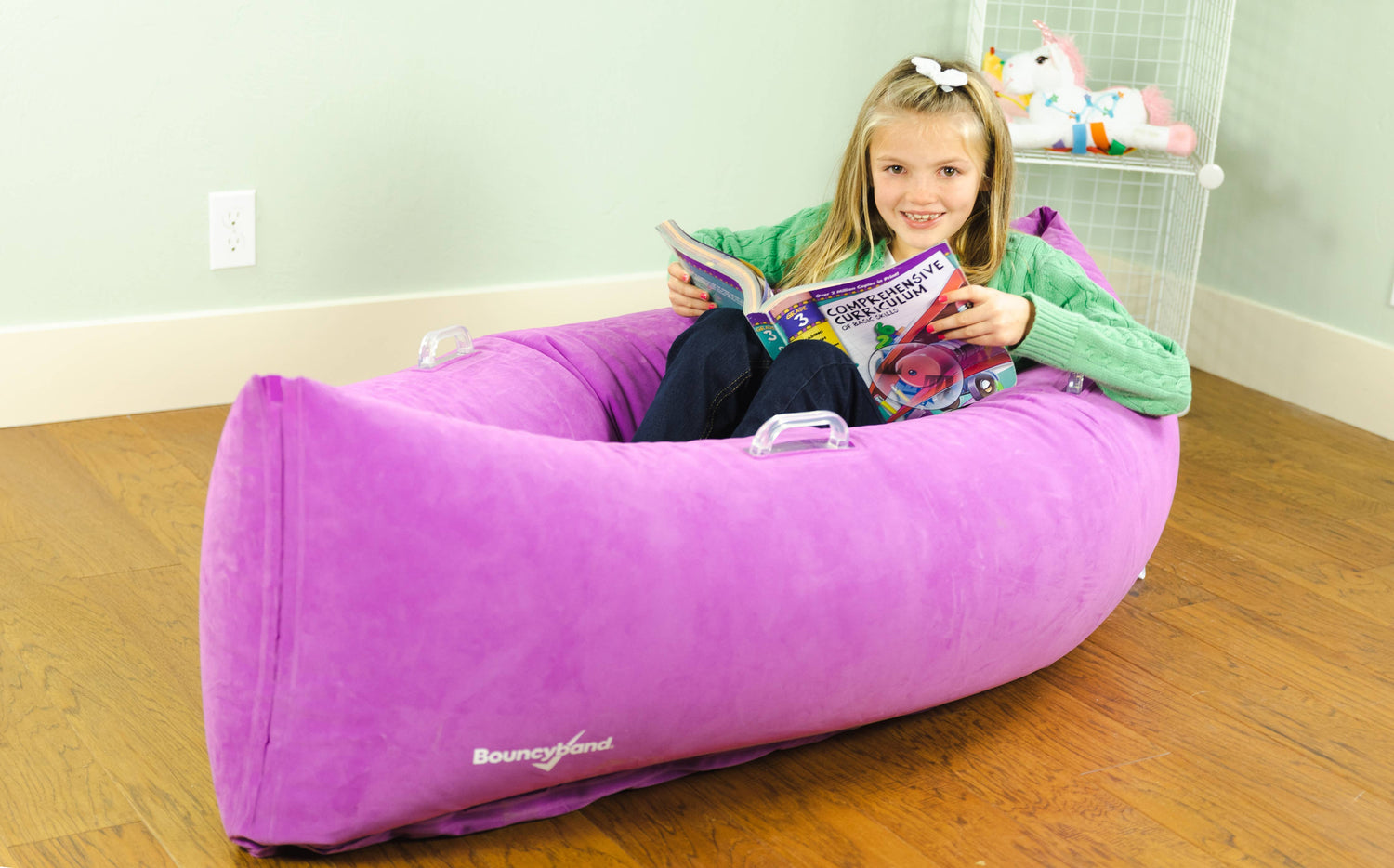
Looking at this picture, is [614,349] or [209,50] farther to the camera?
[209,50]

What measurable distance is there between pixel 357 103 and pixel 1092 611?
142 cm

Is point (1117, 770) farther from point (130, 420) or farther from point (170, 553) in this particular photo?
point (130, 420)

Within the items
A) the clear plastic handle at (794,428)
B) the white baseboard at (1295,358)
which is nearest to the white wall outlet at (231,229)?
the clear plastic handle at (794,428)

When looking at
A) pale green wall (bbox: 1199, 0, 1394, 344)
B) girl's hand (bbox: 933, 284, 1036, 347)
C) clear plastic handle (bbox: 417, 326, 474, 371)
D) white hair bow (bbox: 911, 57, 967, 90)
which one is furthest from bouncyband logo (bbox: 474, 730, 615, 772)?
pale green wall (bbox: 1199, 0, 1394, 344)

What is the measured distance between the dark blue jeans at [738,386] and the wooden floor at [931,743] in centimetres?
33

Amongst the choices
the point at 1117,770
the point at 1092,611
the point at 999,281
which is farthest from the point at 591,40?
the point at 1117,770

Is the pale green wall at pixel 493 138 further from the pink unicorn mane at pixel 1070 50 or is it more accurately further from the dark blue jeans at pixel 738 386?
the dark blue jeans at pixel 738 386

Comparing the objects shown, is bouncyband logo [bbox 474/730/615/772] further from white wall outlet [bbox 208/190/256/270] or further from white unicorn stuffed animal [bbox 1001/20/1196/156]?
white unicorn stuffed animal [bbox 1001/20/1196/156]

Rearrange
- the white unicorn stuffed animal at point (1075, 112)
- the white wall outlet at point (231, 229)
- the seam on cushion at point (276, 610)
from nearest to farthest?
the seam on cushion at point (276, 610)
the white wall outlet at point (231, 229)
the white unicorn stuffed animal at point (1075, 112)

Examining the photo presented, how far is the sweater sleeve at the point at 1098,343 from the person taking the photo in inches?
53.2

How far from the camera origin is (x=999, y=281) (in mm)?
1506

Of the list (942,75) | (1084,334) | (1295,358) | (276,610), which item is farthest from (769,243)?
(1295,358)

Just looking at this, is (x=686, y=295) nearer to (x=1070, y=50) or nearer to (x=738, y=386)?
(x=738, y=386)

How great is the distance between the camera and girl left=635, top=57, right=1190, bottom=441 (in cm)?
134
